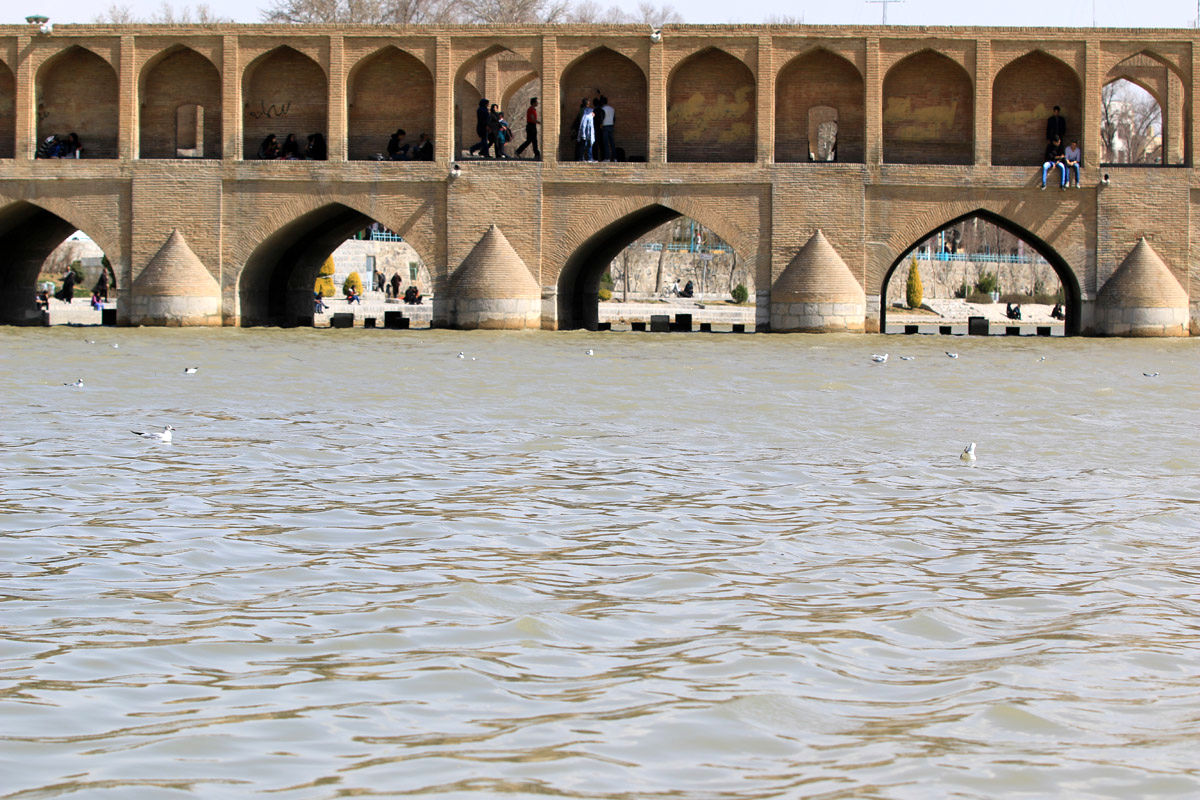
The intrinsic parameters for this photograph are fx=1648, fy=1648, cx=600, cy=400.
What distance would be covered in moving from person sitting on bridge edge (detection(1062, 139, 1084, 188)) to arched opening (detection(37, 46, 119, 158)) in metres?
15.7

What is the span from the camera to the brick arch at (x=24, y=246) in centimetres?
2812

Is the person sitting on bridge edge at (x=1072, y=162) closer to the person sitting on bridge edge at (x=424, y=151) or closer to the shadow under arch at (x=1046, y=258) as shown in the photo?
the shadow under arch at (x=1046, y=258)

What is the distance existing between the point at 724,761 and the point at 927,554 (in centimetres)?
289

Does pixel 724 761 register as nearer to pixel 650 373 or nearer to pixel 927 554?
pixel 927 554

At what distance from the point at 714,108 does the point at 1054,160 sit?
5502 millimetres

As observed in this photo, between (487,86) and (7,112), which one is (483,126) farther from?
(7,112)

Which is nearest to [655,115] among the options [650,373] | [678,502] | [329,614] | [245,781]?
[650,373]

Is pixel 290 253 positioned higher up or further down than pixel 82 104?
further down

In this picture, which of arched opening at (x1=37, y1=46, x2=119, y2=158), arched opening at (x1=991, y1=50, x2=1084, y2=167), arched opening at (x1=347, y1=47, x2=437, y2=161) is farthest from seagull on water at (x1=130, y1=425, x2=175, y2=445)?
arched opening at (x1=37, y1=46, x2=119, y2=158)

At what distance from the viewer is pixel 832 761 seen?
12.6ft

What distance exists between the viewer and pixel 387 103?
2769cm

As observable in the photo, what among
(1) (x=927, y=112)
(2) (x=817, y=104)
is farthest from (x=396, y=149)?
(1) (x=927, y=112)

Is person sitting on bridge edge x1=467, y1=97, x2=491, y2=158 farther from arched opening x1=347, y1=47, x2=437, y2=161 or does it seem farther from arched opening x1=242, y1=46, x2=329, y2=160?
arched opening x1=242, y1=46, x2=329, y2=160

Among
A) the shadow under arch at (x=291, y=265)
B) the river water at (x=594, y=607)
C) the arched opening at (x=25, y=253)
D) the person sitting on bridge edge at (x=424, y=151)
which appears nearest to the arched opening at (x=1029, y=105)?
the person sitting on bridge edge at (x=424, y=151)
